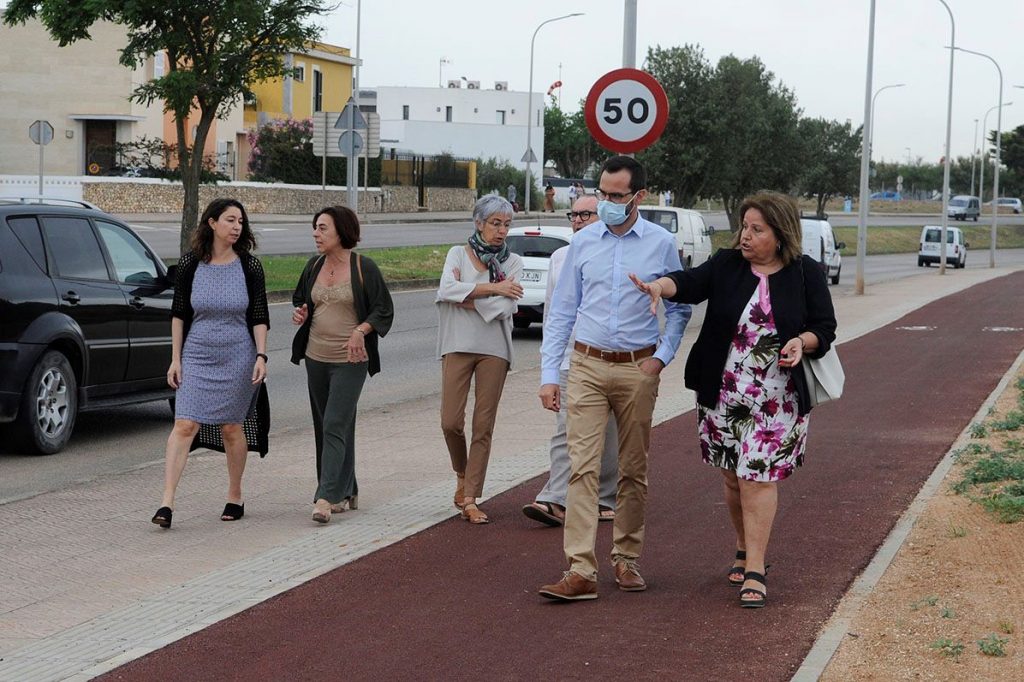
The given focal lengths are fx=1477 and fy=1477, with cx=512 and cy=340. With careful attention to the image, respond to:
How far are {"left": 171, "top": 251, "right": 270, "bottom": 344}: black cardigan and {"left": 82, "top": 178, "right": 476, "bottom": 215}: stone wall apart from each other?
3012 centimetres

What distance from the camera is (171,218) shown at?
45.9 meters

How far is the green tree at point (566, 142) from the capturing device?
122 meters

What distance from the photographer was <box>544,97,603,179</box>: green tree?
401ft

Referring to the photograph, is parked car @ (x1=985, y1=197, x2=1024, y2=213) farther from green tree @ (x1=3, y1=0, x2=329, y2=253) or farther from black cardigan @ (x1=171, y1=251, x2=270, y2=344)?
black cardigan @ (x1=171, y1=251, x2=270, y2=344)

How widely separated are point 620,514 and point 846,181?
8574cm

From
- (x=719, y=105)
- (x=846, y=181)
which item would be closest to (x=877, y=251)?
(x=719, y=105)

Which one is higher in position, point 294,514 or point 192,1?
point 192,1

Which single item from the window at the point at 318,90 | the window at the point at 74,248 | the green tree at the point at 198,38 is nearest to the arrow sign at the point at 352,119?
the green tree at the point at 198,38

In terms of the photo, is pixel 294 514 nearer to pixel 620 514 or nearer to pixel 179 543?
pixel 179 543

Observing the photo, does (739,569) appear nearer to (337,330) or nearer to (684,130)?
(337,330)

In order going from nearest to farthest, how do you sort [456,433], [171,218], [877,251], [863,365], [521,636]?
1. [521,636]
2. [456,433]
3. [863,365]
4. [171,218]
5. [877,251]

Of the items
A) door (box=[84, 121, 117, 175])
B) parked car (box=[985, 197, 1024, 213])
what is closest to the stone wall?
door (box=[84, 121, 117, 175])

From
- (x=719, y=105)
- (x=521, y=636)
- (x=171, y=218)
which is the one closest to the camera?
(x=521, y=636)

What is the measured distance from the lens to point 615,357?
6.54 meters
